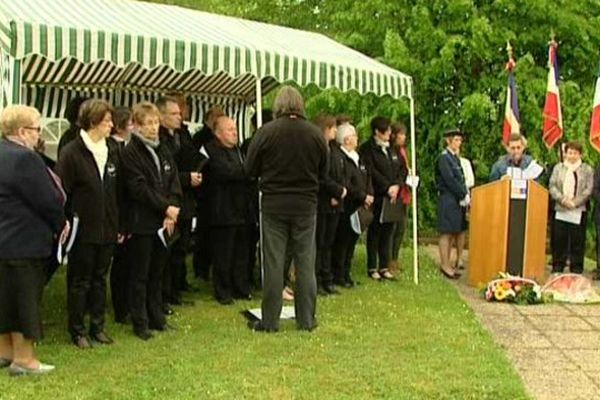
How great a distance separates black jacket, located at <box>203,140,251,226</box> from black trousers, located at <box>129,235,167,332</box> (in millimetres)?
1231

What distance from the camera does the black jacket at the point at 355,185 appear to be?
30.9 feet

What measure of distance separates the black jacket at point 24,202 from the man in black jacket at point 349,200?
4.08 metres

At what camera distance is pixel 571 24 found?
15.2m

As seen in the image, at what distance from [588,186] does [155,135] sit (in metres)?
5.87

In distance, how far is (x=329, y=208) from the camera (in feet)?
29.9

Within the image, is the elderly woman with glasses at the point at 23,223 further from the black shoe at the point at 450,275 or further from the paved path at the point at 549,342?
the black shoe at the point at 450,275

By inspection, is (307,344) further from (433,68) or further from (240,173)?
(433,68)

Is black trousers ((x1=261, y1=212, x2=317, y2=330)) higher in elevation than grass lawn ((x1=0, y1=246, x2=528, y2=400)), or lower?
higher

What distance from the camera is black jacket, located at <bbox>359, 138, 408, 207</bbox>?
1007 cm

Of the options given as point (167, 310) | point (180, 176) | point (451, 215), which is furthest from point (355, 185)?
point (167, 310)

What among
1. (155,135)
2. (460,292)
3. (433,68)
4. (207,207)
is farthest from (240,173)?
(433,68)

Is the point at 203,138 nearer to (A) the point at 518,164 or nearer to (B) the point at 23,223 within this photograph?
(B) the point at 23,223

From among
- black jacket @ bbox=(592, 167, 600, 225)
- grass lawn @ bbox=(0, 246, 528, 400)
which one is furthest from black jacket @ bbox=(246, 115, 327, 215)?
black jacket @ bbox=(592, 167, 600, 225)

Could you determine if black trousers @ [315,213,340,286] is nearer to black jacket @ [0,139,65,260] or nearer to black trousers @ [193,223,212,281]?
black trousers @ [193,223,212,281]
